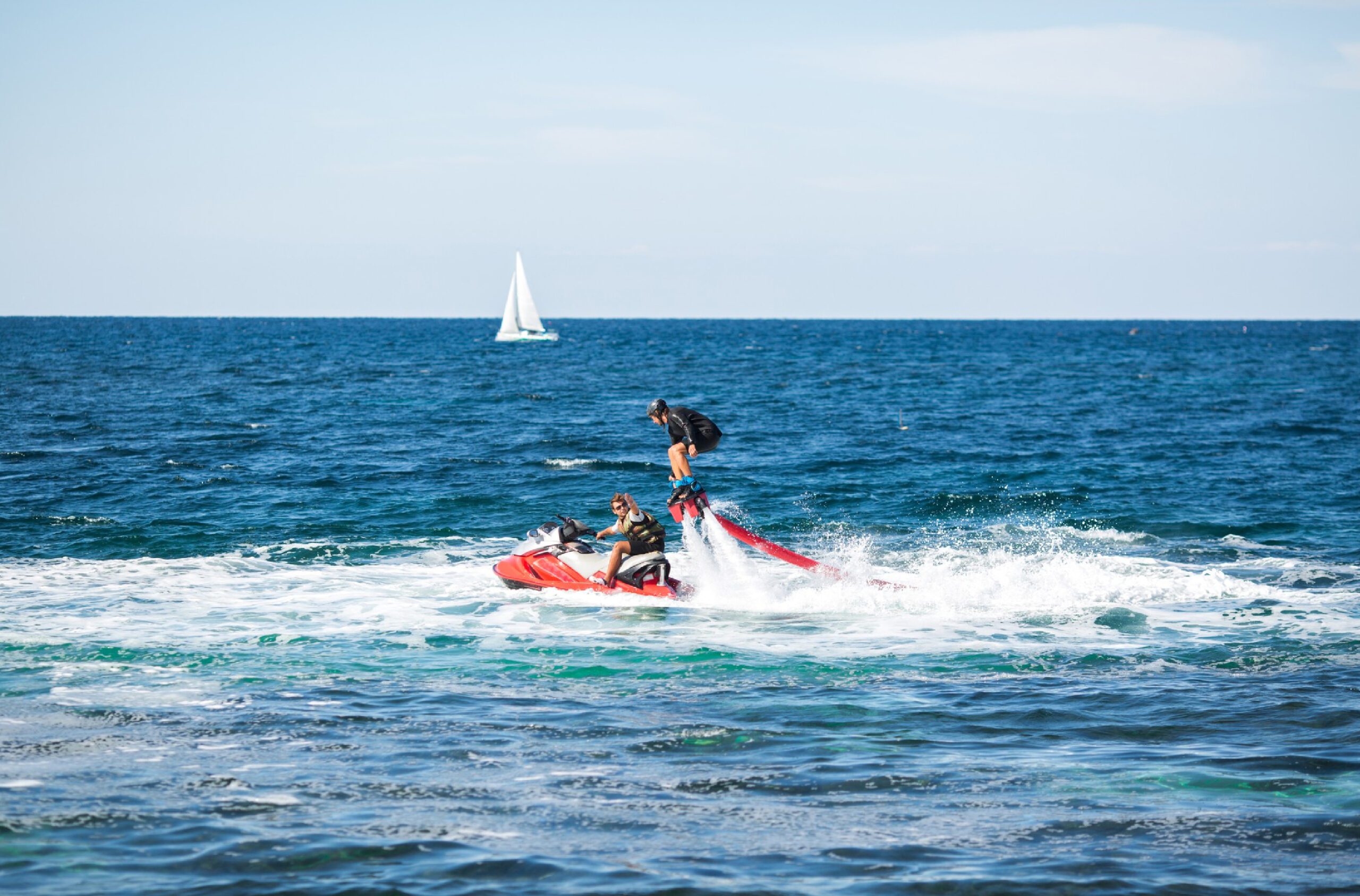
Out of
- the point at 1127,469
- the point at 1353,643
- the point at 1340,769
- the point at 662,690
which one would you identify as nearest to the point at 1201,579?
the point at 1353,643

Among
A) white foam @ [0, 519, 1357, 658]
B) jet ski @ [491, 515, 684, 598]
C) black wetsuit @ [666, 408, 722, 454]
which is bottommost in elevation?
white foam @ [0, 519, 1357, 658]

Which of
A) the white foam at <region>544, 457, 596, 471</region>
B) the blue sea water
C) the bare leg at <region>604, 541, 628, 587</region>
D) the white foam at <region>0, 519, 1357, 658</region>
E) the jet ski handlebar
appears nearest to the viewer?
the blue sea water

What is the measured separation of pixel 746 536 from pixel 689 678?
4.40m

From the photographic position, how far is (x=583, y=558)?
17.7m

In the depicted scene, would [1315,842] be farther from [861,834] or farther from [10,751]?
[10,751]

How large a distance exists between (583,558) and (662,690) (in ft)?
17.6

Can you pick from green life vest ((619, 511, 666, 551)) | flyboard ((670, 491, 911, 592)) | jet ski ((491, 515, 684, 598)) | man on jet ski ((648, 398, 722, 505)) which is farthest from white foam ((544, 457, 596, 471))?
man on jet ski ((648, 398, 722, 505))

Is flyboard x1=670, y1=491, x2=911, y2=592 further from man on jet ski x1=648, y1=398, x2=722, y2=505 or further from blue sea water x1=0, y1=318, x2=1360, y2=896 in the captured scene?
blue sea water x1=0, y1=318, x2=1360, y2=896

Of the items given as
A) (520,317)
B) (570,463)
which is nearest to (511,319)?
(520,317)

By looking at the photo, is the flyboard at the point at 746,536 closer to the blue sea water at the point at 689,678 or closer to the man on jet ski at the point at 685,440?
the man on jet ski at the point at 685,440

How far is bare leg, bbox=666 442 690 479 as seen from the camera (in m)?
16.9

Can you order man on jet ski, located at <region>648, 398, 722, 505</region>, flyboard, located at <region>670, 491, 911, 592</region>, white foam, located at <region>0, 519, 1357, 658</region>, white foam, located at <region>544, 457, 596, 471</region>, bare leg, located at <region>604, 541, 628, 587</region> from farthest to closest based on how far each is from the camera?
white foam, located at <region>544, 457, 596, 471</region> < bare leg, located at <region>604, 541, 628, 587</region> < flyboard, located at <region>670, 491, 911, 592</region> < man on jet ski, located at <region>648, 398, 722, 505</region> < white foam, located at <region>0, 519, 1357, 658</region>

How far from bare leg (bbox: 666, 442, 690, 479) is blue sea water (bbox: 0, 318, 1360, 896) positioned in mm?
873

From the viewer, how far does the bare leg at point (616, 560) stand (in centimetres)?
1711
